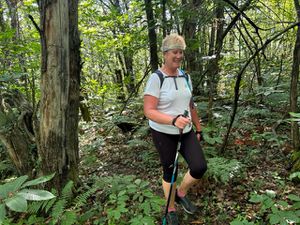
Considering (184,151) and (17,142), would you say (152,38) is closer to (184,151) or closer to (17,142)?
(17,142)

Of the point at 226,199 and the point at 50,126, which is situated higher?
the point at 50,126

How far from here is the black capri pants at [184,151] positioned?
3.24m

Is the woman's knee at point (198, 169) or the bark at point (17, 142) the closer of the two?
→ the woman's knee at point (198, 169)

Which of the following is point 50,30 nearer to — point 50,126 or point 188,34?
point 50,126

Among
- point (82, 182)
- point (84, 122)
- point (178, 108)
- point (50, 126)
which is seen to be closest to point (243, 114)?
point (178, 108)

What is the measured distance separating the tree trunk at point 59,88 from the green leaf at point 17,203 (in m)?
2.18

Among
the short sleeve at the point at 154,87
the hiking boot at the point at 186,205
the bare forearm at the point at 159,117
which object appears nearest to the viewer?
the bare forearm at the point at 159,117

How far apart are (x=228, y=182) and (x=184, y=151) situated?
126cm

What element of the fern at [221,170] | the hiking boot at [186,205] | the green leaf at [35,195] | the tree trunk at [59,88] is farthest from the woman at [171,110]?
the green leaf at [35,195]

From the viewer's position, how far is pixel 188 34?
7.28 meters

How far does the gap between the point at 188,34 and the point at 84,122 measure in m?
4.46

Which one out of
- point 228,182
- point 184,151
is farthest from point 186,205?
point 228,182

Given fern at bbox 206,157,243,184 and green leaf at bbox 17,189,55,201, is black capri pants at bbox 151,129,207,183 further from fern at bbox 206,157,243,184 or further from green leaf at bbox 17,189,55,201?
green leaf at bbox 17,189,55,201

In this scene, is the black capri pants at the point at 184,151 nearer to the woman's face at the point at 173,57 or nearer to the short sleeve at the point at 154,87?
the short sleeve at the point at 154,87
